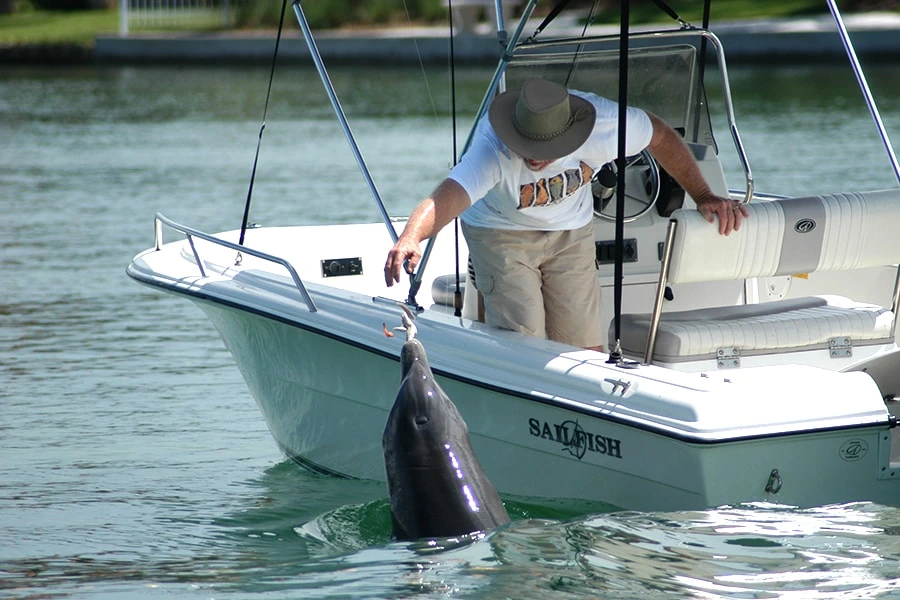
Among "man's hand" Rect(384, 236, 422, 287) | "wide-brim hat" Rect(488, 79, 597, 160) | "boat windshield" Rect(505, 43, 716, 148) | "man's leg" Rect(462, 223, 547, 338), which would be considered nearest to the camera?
"man's hand" Rect(384, 236, 422, 287)

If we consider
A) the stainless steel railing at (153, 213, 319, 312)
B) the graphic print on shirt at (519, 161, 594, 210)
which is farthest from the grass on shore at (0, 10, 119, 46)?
the graphic print on shirt at (519, 161, 594, 210)

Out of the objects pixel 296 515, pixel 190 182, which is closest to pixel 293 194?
pixel 190 182

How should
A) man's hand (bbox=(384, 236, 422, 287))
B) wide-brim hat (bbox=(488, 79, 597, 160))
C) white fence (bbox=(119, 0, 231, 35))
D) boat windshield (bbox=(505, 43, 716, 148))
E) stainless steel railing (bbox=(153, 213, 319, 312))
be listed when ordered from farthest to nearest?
white fence (bbox=(119, 0, 231, 35))
boat windshield (bbox=(505, 43, 716, 148))
stainless steel railing (bbox=(153, 213, 319, 312))
wide-brim hat (bbox=(488, 79, 597, 160))
man's hand (bbox=(384, 236, 422, 287))

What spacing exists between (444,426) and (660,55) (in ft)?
6.97

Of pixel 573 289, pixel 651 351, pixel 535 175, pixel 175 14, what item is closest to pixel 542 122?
pixel 535 175

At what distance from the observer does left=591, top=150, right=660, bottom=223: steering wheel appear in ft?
17.5

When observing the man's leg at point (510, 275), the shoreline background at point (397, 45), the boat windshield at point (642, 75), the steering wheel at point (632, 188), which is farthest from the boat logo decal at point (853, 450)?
the shoreline background at point (397, 45)

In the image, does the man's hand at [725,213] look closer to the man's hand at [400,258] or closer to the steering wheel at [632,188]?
the steering wheel at [632,188]

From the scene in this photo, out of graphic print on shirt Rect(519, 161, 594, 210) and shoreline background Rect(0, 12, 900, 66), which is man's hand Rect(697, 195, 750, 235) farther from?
shoreline background Rect(0, 12, 900, 66)

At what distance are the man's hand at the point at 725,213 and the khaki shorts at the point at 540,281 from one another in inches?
17.6

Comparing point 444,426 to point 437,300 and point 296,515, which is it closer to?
point 296,515

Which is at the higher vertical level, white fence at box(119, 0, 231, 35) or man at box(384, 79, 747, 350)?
white fence at box(119, 0, 231, 35)

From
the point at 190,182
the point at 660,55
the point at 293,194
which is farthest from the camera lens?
the point at 190,182

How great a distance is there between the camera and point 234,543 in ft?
16.4
